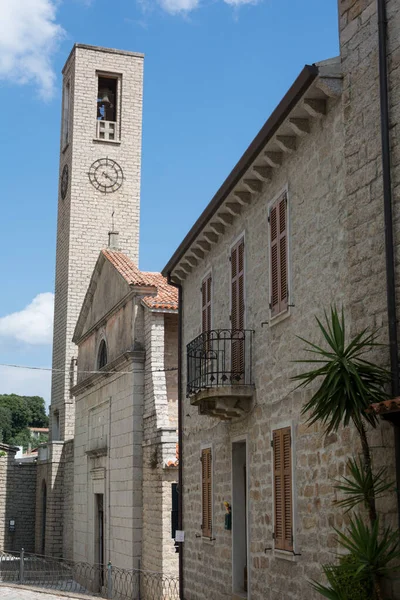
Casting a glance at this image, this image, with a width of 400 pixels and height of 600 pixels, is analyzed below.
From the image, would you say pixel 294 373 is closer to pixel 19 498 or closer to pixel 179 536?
pixel 179 536

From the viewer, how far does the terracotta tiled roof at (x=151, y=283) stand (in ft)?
72.2

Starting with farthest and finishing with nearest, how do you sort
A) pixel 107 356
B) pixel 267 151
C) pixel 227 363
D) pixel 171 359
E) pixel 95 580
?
1. pixel 107 356
2. pixel 95 580
3. pixel 171 359
4. pixel 227 363
5. pixel 267 151

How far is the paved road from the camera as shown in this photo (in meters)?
18.7

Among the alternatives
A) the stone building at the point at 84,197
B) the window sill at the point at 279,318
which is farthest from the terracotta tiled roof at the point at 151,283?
the stone building at the point at 84,197

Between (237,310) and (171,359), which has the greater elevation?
(171,359)

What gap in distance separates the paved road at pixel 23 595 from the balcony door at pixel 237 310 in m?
7.67

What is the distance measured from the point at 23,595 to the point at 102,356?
30.0 feet

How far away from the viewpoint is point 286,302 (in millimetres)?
12008

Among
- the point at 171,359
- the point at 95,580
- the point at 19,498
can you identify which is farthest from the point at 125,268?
the point at 19,498

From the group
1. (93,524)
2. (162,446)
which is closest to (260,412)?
(162,446)

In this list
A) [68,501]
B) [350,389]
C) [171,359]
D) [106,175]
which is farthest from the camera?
[106,175]

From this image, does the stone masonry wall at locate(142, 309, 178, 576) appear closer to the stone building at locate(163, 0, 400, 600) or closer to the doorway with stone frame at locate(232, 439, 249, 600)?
the stone building at locate(163, 0, 400, 600)

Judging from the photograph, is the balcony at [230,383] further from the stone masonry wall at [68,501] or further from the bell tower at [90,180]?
the bell tower at [90,180]

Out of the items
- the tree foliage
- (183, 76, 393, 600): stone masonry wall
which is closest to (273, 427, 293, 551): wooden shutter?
(183, 76, 393, 600): stone masonry wall
